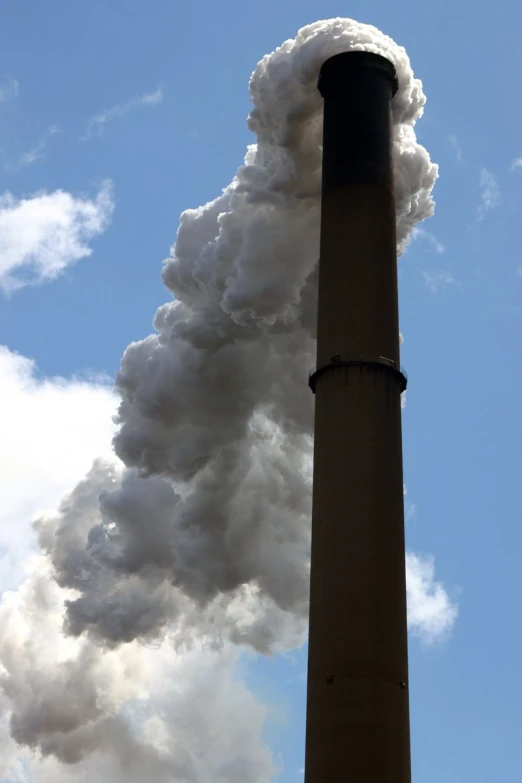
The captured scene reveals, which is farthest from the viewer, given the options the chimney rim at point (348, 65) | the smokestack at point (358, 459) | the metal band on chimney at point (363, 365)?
the chimney rim at point (348, 65)

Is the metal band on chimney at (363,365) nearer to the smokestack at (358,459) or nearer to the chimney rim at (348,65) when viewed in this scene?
the smokestack at (358,459)

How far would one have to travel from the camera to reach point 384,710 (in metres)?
42.5

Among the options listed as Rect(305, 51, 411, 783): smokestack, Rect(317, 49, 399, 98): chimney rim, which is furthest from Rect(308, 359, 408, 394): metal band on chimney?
Rect(317, 49, 399, 98): chimney rim

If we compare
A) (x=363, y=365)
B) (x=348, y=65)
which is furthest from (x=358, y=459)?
(x=348, y=65)

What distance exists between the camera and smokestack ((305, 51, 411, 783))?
4256 centimetres

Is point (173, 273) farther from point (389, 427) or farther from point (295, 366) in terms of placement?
point (389, 427)

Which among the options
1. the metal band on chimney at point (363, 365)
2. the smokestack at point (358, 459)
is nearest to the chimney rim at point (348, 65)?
the smokestack at point (358, 459)

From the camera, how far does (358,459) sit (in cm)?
4634

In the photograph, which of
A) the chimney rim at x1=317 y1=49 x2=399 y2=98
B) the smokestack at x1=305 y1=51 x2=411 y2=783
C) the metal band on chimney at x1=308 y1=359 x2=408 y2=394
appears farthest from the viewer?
the chimney rim at x1=317 y1=49 x2=399 y2=98

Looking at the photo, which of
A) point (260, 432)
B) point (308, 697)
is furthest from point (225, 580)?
point (308, 697)

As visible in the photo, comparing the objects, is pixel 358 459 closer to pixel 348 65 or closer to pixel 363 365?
pixel 363 365

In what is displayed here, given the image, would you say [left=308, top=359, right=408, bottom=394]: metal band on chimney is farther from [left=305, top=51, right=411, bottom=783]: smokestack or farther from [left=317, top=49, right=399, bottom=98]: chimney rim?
[left=317, top=49, right=399, bottom=98]: chimney rim

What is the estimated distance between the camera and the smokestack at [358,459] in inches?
1676

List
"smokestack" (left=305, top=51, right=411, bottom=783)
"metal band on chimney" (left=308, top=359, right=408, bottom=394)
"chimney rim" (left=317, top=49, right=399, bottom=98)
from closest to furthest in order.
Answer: "smokestack" (left=305, top=51, right=411, bottom=783)
"metal band on chimney" (left=308, top=359, right=408, bottom=394)
"chimney rim" (left=317, top=49, right=399, bottom=98)
